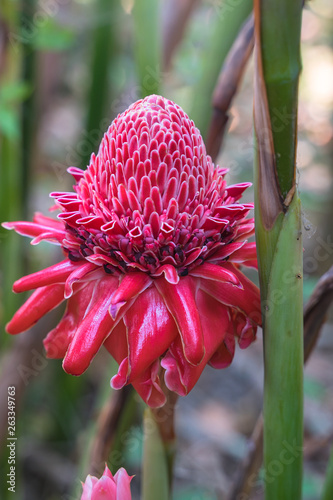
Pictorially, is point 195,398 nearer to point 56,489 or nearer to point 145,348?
point 56,489

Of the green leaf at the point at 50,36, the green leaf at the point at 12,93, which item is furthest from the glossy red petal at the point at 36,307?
the green leaf at the point at 50,36

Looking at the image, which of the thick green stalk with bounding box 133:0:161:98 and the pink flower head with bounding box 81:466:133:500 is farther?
the thick green stalk with bounding box 133:0:161:98

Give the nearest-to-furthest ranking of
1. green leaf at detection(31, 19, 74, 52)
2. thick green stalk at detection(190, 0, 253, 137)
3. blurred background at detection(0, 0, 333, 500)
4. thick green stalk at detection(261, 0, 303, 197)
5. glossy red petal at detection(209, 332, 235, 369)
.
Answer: thick green stalk at detection(261, 0, 303, 197)
glossy red petal at detection(209, 332, 235, 369)
thick green stalk at detection(190, 0, 253, 137)
blurred background at detection(0, 0, 333, 500)
green leaf at detection(31, 19, 74, 52)

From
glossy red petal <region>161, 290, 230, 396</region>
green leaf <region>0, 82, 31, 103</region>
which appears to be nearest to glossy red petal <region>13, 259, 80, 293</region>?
glossy red petal <region>161, 290, 230, 396</region>

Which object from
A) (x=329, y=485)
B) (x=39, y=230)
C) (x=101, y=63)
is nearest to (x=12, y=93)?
(x=101, y=63)

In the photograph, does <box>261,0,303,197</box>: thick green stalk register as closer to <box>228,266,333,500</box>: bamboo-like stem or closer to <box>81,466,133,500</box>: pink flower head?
<box>228,266,333,500</box>: bamboo-like stem

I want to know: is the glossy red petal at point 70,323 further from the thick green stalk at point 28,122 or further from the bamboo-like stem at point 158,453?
the thick green stalk at point 28,122

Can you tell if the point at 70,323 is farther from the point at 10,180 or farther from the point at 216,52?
the point at 10,180
